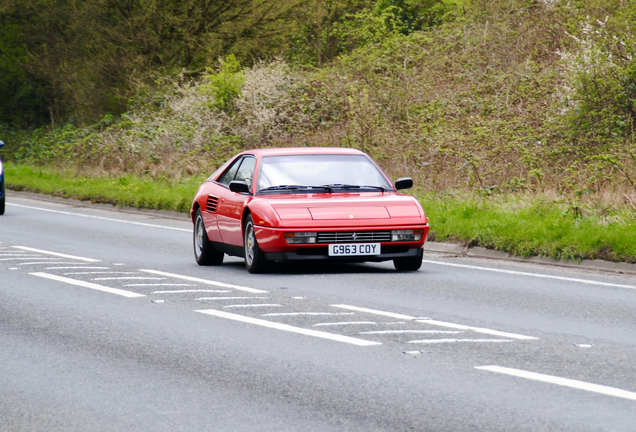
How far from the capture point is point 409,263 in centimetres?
1268

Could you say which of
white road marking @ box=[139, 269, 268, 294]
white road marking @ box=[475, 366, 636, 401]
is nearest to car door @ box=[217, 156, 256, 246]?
white road marking @ box=[139, 269, 268, 294]

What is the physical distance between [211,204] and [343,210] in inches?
93.5

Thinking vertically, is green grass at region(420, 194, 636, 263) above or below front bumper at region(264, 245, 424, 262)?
above

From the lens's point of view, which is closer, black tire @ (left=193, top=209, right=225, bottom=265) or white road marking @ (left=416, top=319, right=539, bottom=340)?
white road marking @ (left=416, top=319, right=539, bottom=340)

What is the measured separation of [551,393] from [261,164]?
24.7 ft

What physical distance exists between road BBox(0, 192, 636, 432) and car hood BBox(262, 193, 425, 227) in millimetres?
670

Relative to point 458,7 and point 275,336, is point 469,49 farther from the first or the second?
point 275,336

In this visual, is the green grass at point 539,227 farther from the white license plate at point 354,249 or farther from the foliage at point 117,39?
the foliage at point 117,39

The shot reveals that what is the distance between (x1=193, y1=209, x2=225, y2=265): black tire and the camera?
44.7ft

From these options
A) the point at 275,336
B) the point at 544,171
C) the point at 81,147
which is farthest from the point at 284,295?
the point at 81,147

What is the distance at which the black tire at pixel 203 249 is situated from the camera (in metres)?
13.6

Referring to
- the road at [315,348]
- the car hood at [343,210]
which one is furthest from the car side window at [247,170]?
the road at [315,348]

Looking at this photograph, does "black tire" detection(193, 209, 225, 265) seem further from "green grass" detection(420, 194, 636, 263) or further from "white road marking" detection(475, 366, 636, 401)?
"white road marking" detection(475, 366, 636, 401)

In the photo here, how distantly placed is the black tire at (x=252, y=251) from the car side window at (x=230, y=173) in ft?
4.44
